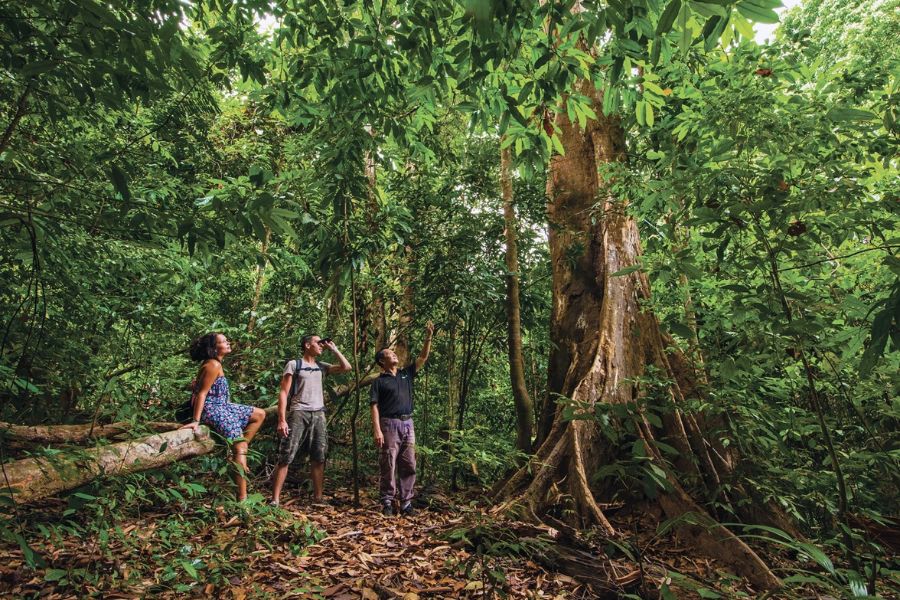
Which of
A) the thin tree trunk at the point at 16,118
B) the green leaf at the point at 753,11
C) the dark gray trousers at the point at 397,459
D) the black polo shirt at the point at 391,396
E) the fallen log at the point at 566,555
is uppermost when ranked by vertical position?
the green leaf at the point at 753,11

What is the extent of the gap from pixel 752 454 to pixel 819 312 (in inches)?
91.3

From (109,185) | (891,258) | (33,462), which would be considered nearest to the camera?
(891,258)

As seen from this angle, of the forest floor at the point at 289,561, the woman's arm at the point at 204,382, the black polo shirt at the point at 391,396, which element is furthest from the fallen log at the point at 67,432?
the black polo shirt at the point at 391,396

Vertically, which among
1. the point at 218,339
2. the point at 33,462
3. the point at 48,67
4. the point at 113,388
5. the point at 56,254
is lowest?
the point at 33,462

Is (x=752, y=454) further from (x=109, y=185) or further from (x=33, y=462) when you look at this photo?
(x=109, y=185)

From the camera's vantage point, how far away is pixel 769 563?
357cm

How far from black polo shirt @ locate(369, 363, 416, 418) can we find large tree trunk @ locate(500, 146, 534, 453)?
1.38m

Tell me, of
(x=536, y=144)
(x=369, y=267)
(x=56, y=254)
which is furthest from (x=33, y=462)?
(x=369, y=267)

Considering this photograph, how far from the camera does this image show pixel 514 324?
19.6 feet

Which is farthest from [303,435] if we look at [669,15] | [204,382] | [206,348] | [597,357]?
[669,15]

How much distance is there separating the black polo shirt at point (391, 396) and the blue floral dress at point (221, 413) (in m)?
1.44

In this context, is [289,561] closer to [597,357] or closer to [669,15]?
[597,357]

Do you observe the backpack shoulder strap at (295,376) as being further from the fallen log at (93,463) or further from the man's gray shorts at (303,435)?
the fallen log at (93,463)

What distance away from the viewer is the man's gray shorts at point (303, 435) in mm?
4926
